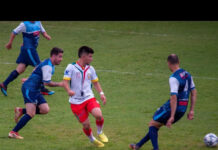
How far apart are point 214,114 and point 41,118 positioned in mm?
4600

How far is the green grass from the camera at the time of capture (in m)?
9.05

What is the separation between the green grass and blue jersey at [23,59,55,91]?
117 centimetres

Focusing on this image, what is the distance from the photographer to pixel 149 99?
12.6 m

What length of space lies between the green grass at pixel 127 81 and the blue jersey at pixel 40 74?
117cm

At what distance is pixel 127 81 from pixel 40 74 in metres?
6.14

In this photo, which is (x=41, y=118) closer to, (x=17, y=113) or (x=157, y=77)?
(x=17, y=113)

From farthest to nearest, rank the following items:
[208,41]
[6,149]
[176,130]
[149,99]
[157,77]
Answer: [208,41] < [157,77] < [149,99] < [176,130] < [6,149]

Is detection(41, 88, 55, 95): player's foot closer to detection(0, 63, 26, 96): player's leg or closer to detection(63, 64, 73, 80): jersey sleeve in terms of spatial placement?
detection(0, 63, 26, 96): player's leg

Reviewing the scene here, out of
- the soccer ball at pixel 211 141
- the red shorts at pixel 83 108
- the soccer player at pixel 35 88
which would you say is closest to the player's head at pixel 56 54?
the soccer player at pixel 35 88

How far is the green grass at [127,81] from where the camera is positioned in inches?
356

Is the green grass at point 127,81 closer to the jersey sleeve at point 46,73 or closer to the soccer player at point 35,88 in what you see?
the soccer player at point 35,88

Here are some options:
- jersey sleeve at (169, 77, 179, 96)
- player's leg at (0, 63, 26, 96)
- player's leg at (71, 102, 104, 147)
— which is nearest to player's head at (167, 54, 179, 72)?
jersey sleeve at (169, 77, 179, 96)
